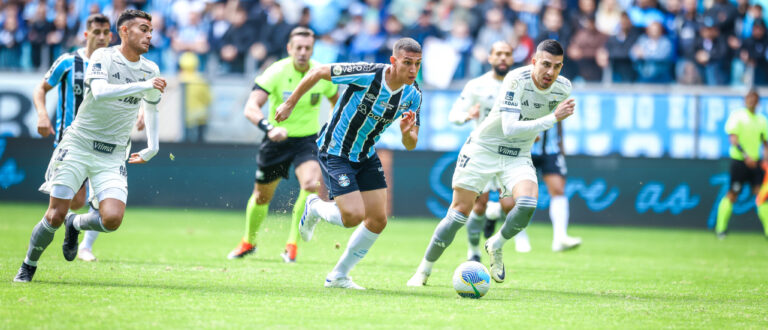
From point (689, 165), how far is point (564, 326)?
12655mm

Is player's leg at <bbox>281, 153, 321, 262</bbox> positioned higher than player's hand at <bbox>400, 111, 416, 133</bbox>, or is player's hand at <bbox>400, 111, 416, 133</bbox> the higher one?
player's hand at <bbox>400, 111, 416, 133</bbox>

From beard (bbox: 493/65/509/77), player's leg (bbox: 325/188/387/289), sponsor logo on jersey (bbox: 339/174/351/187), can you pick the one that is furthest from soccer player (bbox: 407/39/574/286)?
beard (bbox: 493/65/509/77)

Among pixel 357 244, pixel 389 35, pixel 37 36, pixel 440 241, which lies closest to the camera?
pixel 357 244

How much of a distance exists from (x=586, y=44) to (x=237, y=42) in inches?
278

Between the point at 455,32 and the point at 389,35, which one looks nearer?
the point at 455,32

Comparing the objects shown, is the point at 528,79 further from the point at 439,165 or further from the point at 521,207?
the point at 439,165

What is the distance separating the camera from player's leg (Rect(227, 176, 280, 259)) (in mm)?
10914

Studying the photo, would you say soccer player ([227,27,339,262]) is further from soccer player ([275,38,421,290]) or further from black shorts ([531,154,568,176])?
black shorts ([531,154,568,176])

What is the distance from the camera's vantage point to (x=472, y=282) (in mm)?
7871

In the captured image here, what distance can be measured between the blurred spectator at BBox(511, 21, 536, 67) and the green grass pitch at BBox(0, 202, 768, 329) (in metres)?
4.64

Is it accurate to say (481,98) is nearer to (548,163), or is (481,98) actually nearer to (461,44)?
(548,163)

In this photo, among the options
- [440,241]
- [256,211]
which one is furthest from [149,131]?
[440,241]

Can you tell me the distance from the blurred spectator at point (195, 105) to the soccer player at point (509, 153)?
10859mm

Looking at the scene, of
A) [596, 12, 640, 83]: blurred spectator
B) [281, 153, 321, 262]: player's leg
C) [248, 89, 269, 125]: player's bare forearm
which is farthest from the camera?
[596, 12, 640, 83]: blurred spectator
